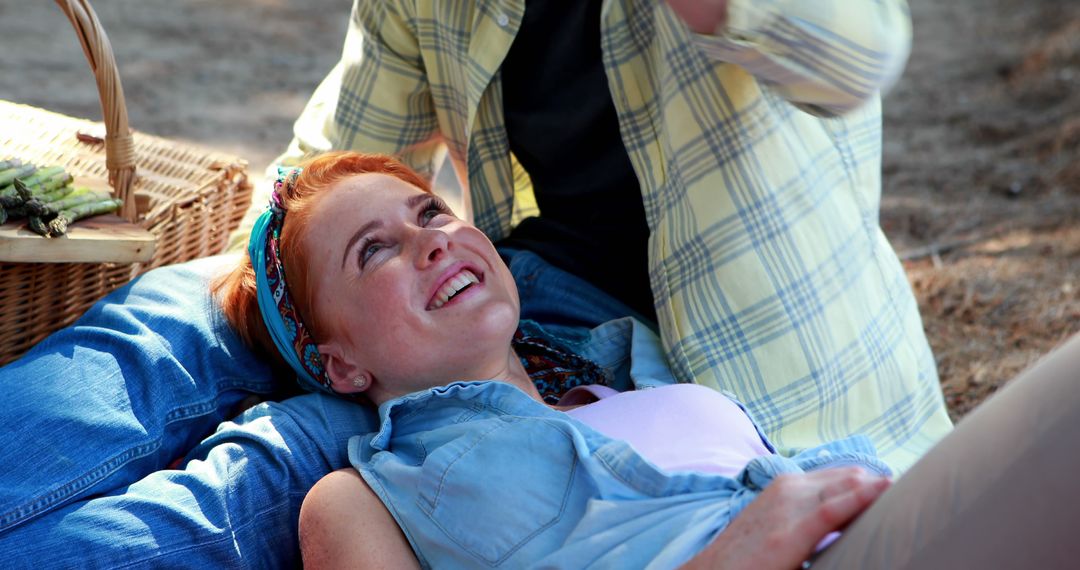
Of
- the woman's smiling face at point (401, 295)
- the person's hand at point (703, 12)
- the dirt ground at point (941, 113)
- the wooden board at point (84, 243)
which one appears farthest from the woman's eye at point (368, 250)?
the dirt ground at point (941, 113)

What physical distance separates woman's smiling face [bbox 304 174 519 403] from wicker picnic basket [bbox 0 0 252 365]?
19.2 inches

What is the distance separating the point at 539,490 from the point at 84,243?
1.03m

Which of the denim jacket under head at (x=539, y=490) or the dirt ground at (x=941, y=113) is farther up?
the denim jacket under head at (x=539, y=490)

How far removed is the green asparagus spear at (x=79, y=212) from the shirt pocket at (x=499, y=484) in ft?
2.87

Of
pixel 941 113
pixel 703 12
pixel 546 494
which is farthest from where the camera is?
pixel 941 113

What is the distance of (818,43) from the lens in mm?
1630

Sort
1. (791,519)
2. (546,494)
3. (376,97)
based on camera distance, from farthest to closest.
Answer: (376,97)
(546,494)
(791,519)

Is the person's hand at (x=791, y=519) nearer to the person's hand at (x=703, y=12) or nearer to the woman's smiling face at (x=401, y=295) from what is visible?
the woman's smiling face at (x=401, y=295)

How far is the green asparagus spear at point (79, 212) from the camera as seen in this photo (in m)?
1.96

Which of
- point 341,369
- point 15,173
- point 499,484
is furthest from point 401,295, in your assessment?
point 15,173

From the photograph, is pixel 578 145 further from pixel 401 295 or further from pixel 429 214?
pixel 401 295

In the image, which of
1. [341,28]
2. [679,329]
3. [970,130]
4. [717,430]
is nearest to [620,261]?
[679,329]

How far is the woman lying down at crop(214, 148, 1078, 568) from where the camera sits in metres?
1.35

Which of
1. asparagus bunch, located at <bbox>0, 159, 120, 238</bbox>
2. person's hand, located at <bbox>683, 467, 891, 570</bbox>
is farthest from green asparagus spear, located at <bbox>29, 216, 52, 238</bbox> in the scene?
person's hand, located at <bbox>683, 467, 891, 570</bbox>
